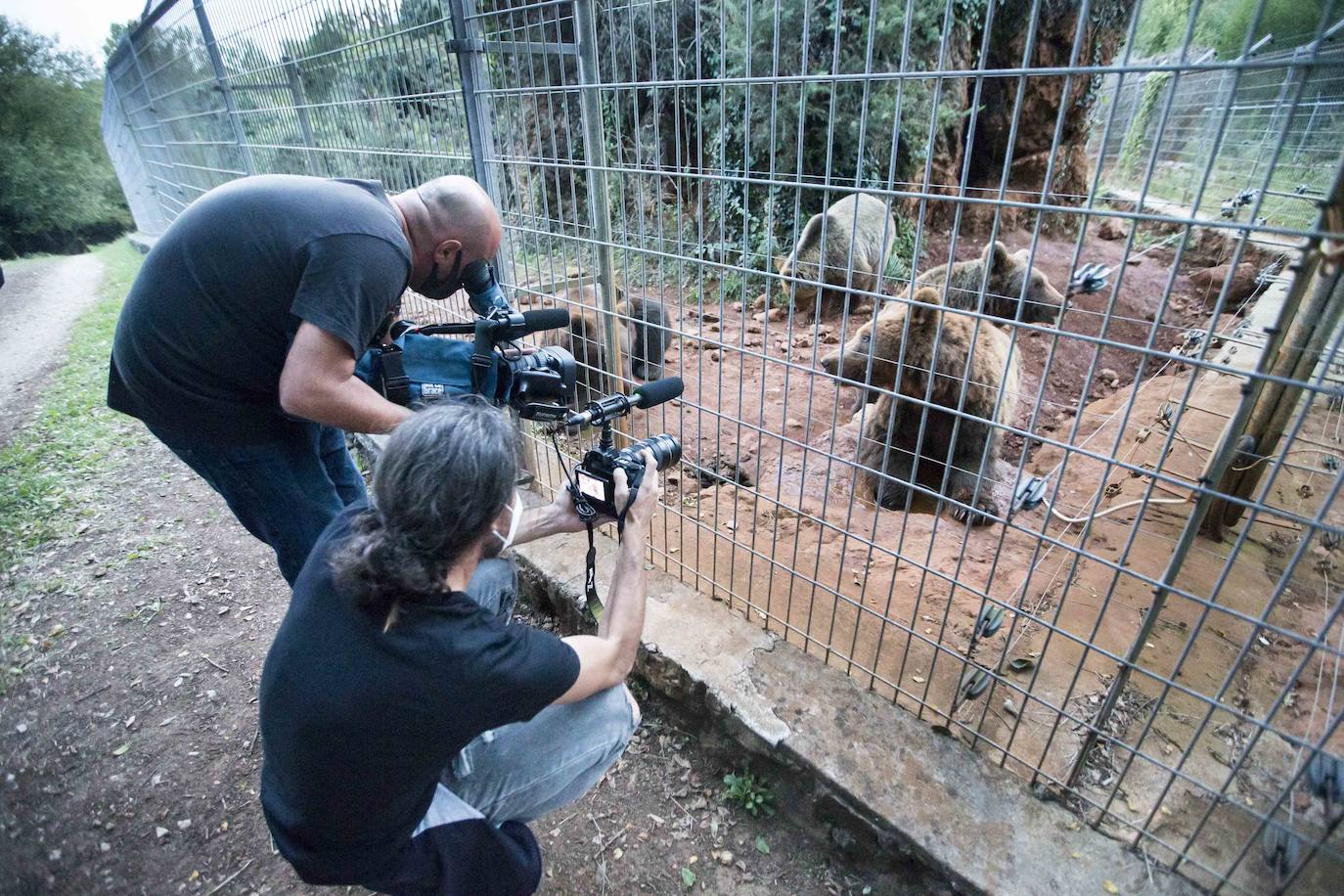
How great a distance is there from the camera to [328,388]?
1.79 metres

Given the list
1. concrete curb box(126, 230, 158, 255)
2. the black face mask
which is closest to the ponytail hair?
the black face mask

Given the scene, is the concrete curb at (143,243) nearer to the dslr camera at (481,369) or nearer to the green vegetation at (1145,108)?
the dslr camera at (481,369)

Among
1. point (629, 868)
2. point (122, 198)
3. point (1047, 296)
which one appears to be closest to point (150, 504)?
point (629, 868)

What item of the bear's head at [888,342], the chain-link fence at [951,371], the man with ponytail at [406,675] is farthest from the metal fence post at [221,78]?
the man with ponytail at [406,675]

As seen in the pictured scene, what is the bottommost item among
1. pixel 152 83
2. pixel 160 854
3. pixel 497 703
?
pixel 160 854

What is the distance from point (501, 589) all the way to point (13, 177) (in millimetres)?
21273

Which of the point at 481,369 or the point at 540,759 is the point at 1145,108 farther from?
the point at 540,759

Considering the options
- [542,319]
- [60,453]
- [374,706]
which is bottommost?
[60,453]

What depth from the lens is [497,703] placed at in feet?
4.32

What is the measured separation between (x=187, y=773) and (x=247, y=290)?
182 cm

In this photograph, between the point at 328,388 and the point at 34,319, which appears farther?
the point at 34,319

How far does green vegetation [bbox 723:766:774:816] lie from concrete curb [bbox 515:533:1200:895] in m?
0.12

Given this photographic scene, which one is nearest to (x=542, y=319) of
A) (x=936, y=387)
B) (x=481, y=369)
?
(x=481, y=369)

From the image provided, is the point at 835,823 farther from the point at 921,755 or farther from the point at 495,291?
the point at 495,291
